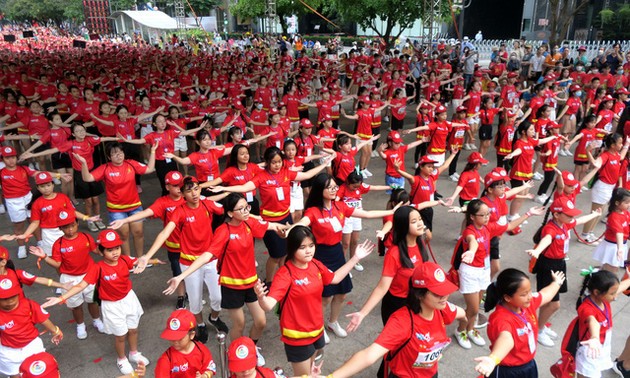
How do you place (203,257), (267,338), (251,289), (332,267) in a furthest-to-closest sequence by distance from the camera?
1. (267,338)
2. (332,267)
3. (251,289)
4. (203,257)

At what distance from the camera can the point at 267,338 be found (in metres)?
5.15

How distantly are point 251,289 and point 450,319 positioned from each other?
194 centimetres

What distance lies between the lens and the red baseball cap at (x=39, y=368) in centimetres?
326

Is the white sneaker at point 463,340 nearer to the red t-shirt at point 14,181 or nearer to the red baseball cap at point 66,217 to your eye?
the red baseball cap at point 66,217

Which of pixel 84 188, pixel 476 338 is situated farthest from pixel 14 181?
pixel 476 338

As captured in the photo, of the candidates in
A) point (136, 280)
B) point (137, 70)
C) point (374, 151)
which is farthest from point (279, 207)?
point (137, 70)

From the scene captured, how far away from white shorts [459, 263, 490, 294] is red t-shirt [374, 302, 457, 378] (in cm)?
158

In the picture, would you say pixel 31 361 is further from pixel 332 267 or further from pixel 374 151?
pixel 374 151

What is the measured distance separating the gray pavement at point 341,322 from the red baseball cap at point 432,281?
6.09 ft

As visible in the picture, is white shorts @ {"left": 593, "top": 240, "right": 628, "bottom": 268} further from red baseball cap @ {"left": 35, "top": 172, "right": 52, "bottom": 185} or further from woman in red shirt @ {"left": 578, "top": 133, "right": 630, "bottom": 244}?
red baseball cap @ {"left": 35, "top": 172, "right": 52, "bottom": 185}

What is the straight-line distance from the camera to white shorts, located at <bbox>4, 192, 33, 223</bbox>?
22.2 feet

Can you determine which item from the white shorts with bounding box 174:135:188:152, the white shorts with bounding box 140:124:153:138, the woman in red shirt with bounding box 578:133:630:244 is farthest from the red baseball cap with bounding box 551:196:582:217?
the white shorts with bounding box 140:124:153:138

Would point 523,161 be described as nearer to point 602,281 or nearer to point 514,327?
point 602,281

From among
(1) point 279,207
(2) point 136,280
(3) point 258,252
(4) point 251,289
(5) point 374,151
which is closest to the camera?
(4) point 251,289
